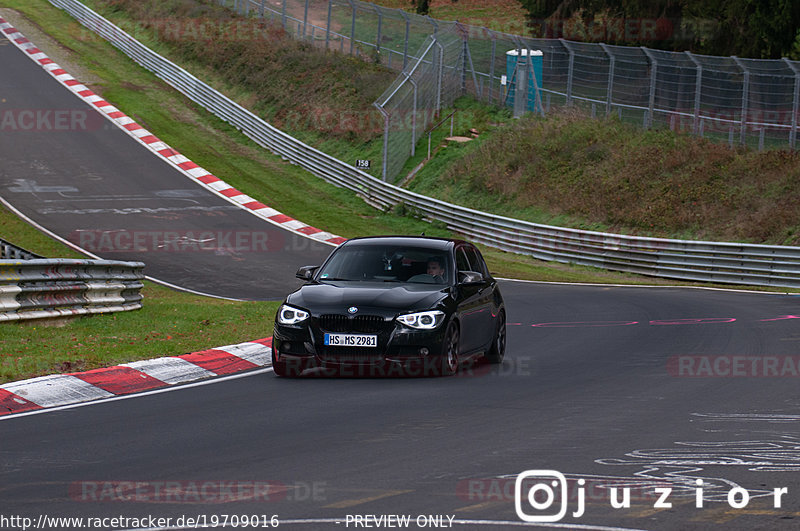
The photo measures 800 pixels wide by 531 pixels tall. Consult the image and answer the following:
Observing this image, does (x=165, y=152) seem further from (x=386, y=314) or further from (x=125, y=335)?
(x=386, y=314)

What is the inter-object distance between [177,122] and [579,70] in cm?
1734

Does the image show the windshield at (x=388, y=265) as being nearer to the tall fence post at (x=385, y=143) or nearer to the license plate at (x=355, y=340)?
the license plate at (x=355, y=340)

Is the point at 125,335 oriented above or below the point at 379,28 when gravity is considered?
below

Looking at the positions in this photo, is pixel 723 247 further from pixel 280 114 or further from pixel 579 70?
pixel 280 114

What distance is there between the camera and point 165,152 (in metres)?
40.7

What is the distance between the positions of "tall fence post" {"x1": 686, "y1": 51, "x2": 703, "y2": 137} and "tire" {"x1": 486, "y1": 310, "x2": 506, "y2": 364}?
19.9m

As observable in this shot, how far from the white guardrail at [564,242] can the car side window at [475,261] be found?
15.4 metres

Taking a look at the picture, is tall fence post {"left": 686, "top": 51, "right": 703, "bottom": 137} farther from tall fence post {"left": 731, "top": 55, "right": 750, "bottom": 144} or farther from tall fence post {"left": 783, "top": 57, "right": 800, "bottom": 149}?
tall fence post {"left": 783, "top": 57, "right": 800, "bottom": 149}

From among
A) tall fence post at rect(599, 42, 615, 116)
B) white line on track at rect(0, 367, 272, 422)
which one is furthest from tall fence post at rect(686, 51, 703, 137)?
white line on track at rect(0, 367, 272, 422)

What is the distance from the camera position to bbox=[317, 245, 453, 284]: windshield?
1238 centimetres

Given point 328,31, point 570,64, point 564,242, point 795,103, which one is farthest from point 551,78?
point 328,31

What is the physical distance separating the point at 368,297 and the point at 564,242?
20.7 metres

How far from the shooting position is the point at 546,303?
70.4ft

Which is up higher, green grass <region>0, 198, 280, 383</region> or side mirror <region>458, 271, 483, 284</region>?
side mirror <region>458, 271, 483, 284</region>
